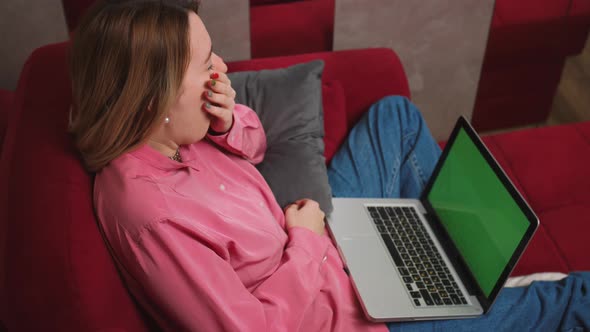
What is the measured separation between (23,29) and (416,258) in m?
1.28

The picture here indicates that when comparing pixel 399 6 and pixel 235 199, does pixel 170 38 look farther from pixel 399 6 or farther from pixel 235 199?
pixel 399 6

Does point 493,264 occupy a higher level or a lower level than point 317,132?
lower

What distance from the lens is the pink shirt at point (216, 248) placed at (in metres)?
0.98

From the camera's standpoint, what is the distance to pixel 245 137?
142 centimetres

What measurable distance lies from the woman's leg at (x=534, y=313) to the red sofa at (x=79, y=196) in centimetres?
20

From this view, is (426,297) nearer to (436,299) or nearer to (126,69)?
(436,299)

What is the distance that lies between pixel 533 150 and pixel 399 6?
685 mm

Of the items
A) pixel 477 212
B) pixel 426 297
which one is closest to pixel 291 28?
pixel 477 212

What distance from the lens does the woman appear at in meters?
0.99

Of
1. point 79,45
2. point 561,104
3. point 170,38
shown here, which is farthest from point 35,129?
point 561,104

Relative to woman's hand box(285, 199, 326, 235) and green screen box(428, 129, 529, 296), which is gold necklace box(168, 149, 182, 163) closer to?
woman's hand box(285, 199, 326, 235)

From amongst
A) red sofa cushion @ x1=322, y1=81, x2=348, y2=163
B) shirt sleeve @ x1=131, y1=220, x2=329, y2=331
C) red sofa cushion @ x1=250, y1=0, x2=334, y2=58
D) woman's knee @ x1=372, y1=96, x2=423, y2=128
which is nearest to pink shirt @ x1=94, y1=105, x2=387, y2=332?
shirt sleeve @ x1=131, y1=220, x2=329, y2=331

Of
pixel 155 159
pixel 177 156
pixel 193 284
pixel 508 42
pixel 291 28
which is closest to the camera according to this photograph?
pixel 193 284

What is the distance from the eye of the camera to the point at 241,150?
1385 mm
